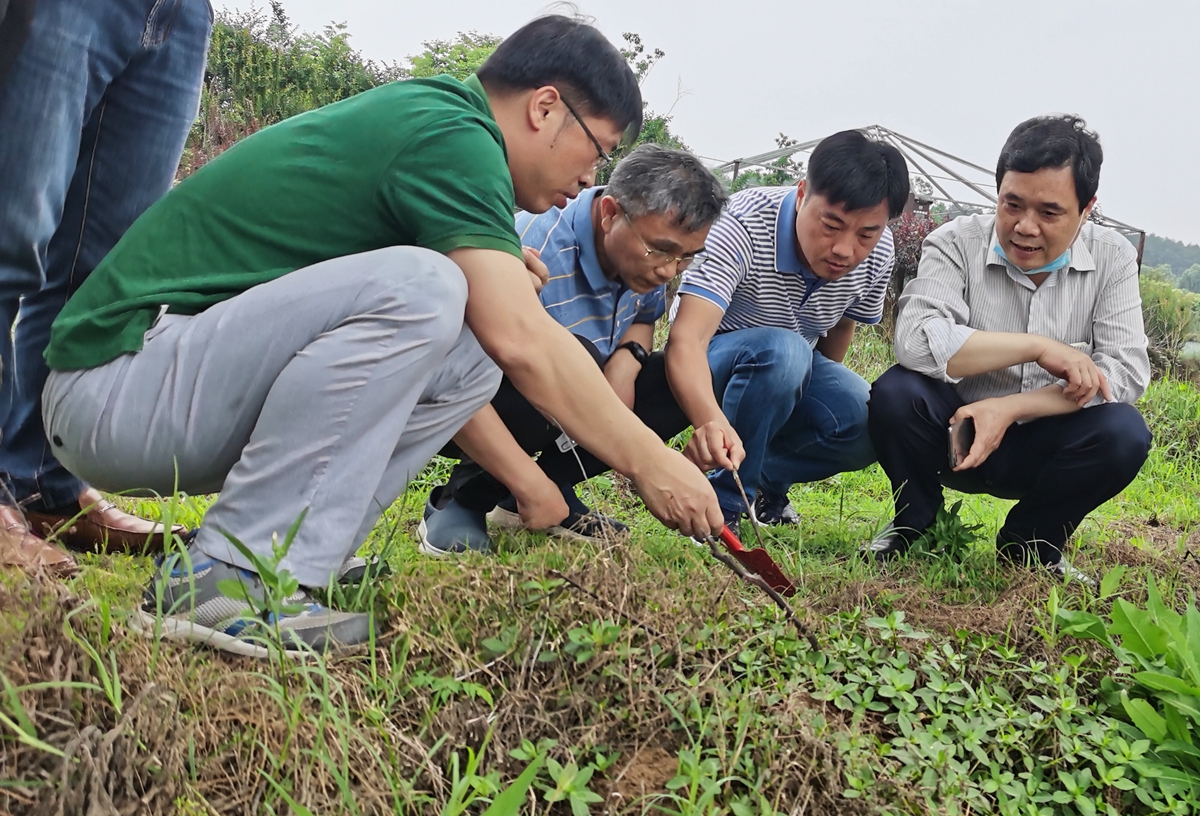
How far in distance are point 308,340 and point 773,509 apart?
2.31 meters

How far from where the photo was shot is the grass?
4.37ft

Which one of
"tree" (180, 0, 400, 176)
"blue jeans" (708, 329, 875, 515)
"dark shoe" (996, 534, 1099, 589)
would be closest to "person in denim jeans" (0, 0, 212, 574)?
"blue jeans" (708, 329, 875, 515)

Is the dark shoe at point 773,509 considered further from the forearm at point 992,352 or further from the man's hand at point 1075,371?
the man's hand at point 1075,371

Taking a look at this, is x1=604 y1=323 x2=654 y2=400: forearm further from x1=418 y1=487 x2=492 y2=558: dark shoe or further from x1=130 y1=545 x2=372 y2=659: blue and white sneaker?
x1=130 y1=545 x2=372 y2=659: blue and white sneaker

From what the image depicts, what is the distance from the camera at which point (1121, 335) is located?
2.93 m

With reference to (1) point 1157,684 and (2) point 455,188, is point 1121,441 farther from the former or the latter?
(2) point 455,188

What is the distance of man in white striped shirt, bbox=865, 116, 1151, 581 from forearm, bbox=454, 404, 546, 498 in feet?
3.87

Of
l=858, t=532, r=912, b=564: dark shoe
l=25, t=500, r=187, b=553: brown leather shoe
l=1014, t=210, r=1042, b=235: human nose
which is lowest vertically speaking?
l=25, t=500, r=187, b=553: brown leather shoe

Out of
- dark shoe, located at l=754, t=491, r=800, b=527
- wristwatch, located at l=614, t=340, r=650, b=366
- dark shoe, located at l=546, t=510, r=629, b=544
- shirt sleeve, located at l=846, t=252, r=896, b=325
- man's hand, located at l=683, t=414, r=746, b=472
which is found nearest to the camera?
dark shoe, located at l=546, t=510, r=629, b=544

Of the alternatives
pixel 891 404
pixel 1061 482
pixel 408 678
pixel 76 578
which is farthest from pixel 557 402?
pixel 1061 482

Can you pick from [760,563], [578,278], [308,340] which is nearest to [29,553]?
[308,340]

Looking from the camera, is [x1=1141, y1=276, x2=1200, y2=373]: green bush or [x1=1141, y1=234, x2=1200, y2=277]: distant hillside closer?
[x1=1141, y1=276, x2=1200, y2=373]: green bush

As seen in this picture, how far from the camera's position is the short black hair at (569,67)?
1976mm

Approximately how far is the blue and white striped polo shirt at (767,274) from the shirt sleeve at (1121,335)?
28.9 inches
